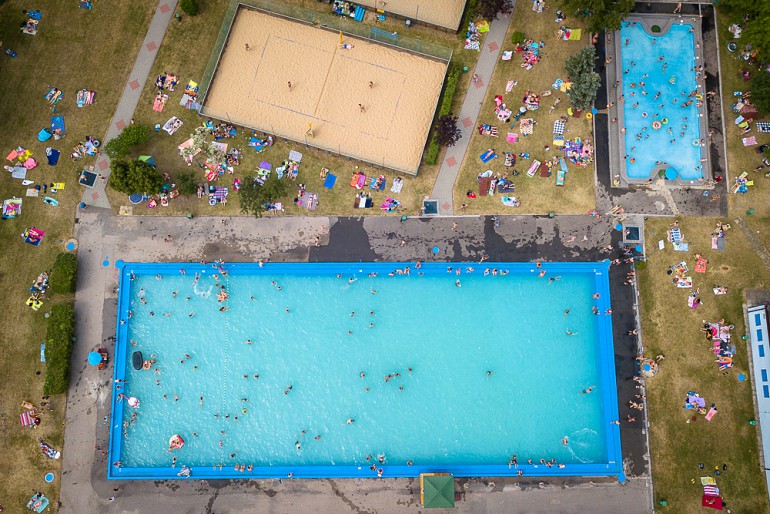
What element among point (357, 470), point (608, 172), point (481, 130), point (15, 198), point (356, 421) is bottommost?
point (357, 470)

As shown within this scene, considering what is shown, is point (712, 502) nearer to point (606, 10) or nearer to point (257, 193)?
point (606, 10)

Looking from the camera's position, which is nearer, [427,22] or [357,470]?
[357,470]

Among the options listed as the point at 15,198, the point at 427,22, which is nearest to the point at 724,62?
the point at 427,22

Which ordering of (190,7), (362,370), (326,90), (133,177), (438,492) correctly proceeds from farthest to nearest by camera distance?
1. (326,90)
2. (190,7)
3. (362,370)
4. (133,177)
5. (438,492)

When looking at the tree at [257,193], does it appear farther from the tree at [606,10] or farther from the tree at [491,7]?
→ the tree at [606,10]

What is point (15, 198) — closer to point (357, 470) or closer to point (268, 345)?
point (268, 345)

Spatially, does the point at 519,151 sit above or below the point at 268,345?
above

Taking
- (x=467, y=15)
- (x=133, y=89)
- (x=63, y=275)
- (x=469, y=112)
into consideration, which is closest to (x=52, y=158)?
(x=133, y=89)
